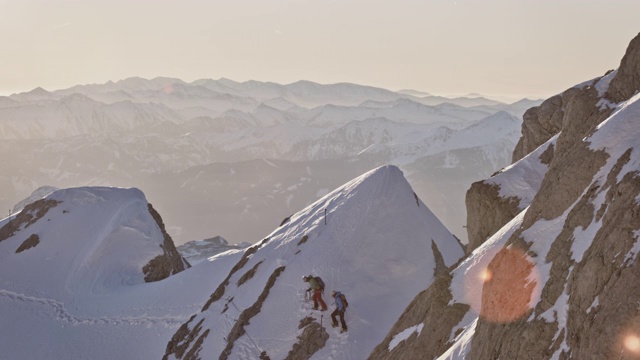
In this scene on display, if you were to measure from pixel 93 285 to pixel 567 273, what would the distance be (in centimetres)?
6265

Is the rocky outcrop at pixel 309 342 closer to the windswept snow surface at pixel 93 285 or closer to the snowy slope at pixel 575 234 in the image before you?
the snowy slope at pixel 575 234

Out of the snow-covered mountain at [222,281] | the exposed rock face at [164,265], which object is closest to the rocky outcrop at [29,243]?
the snow-covered mountain at [222,281]

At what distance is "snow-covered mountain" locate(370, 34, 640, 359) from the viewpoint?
11.5m

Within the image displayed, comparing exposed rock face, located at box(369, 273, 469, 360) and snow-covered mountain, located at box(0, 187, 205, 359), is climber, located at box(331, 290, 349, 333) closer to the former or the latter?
exposed rock face, located at box(369, 273, 469, 360)

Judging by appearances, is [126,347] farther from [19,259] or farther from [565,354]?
[565,354]

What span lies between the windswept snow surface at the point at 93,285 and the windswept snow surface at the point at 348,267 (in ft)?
39.4

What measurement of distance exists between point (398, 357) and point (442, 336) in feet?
7.98

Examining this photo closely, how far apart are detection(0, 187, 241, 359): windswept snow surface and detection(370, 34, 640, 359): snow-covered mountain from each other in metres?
31.9

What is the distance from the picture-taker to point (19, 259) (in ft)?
235

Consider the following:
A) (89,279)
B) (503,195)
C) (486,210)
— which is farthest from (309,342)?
(89,279)

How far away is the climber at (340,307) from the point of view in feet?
102

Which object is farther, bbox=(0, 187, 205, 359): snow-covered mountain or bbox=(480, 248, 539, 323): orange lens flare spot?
bbox=(0, 187, 205, 359): snow-covered mountain

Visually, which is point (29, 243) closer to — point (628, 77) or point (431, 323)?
point (431, 323)

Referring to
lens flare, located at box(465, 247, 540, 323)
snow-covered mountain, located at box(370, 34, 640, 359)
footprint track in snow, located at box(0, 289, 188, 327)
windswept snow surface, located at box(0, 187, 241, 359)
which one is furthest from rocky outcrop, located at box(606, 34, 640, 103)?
footprint track in snow, located at box(0, 289, 188, 327)
